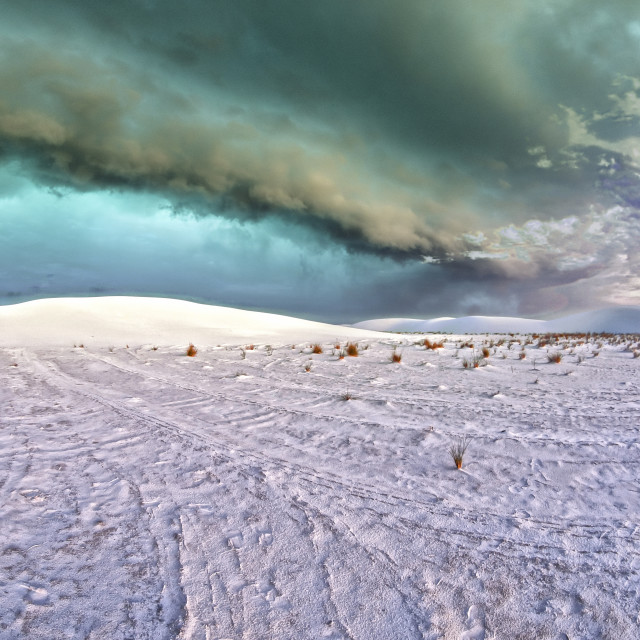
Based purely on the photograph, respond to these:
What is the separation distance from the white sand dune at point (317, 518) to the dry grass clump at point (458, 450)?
0.08 meters

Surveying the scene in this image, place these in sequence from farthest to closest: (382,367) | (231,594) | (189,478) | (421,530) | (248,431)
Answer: (382,367) → (248,431) → (189,478) → (421,530) → (231,594)

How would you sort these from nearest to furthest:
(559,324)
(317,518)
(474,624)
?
1. (474,624)
2. (317,518)
3. (559,324)

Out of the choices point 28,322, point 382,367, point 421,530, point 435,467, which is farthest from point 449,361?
point 28,322

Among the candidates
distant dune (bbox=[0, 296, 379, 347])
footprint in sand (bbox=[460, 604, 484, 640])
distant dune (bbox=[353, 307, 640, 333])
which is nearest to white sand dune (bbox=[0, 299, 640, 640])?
footprint in sand (bbox=[460, 604, 484, 640])

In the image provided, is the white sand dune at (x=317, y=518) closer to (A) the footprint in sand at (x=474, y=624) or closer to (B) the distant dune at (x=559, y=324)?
(A) the footprint in sand at (x=474, y=624)

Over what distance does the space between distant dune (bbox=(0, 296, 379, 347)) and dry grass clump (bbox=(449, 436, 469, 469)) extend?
540 inches

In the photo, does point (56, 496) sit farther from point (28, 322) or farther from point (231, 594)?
point (28, 322)

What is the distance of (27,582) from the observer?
5.43 feet

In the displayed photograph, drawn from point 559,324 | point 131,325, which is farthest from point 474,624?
point 559,324

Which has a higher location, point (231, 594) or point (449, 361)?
point (449, 361)

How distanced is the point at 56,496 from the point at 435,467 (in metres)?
2.71

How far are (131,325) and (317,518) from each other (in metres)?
21.8

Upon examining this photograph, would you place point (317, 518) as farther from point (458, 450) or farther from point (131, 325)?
point (131, 325)

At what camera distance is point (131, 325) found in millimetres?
21156
